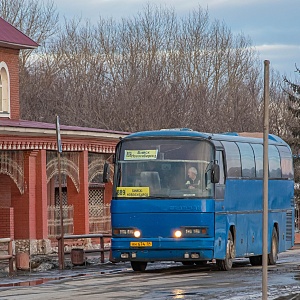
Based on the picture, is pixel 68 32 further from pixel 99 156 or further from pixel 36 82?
pixel 99 156

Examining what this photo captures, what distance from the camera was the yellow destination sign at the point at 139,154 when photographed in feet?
74.2

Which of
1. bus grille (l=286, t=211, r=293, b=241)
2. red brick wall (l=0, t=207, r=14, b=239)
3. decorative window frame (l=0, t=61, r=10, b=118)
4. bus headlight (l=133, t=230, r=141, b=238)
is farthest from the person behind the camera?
decorative window frame (l=0, t=61, r=10, b=118)

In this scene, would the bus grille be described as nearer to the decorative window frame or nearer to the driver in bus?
the driver in bus

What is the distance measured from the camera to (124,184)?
74.6ft

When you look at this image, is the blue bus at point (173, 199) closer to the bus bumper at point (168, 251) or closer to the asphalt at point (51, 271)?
the bus bumper at point (168, 251)

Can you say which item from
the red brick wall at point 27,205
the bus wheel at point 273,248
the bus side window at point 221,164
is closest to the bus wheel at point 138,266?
the bus side window at point 221,164

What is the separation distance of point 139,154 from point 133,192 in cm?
80

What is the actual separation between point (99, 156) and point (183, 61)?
3325 cm

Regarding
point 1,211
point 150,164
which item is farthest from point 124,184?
point 1,211

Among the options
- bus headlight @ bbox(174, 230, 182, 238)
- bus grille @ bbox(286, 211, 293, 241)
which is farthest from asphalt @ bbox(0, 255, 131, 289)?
bus grille @ bbox(286, 211, 293, 241)

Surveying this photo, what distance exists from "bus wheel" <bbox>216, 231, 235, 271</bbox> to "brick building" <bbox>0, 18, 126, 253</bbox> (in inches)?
335

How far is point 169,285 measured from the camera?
1875 cm

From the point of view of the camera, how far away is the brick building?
31.1m

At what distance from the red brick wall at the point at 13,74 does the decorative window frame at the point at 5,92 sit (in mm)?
239
